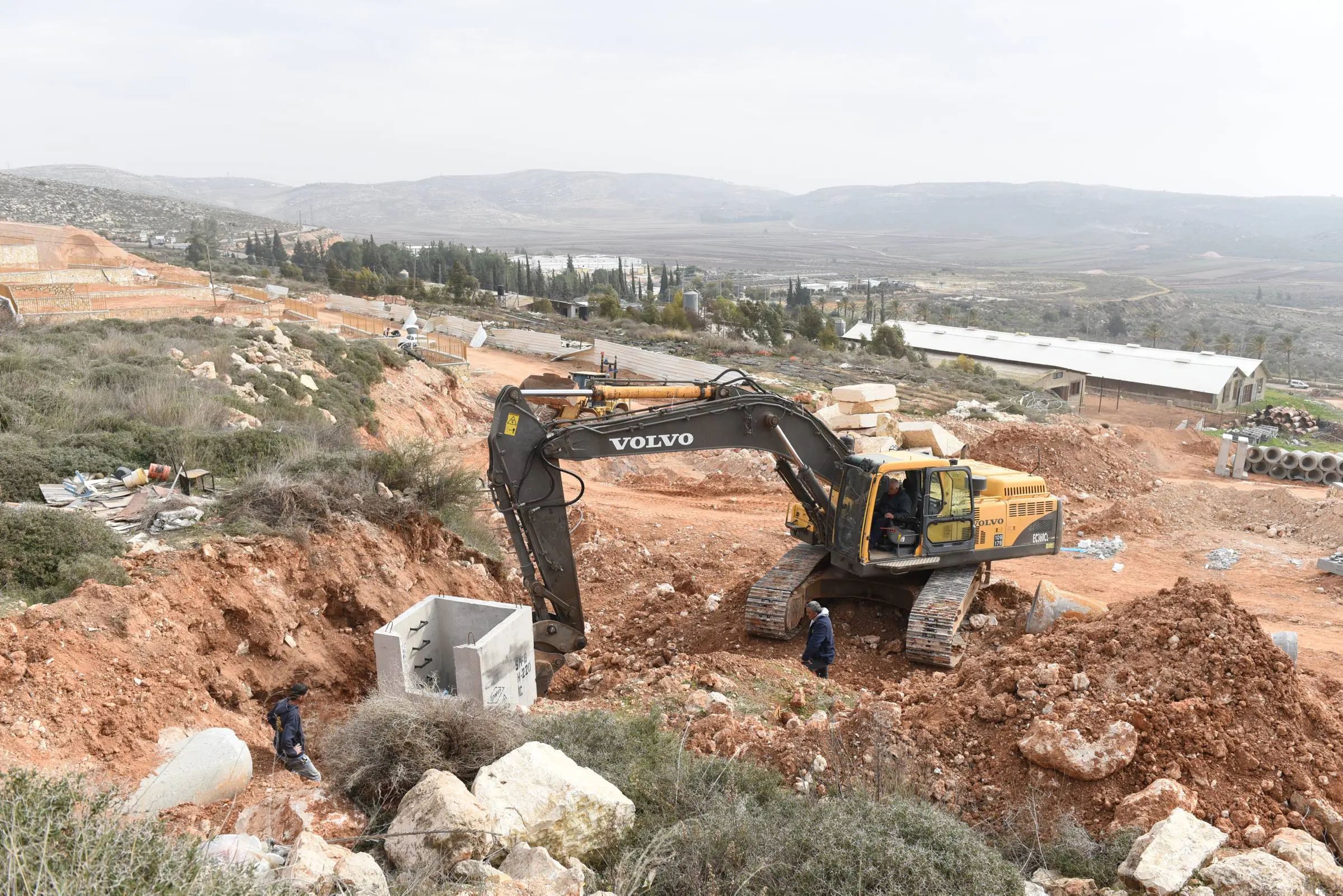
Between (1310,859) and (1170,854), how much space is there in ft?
3.29

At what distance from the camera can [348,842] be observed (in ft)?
20.4

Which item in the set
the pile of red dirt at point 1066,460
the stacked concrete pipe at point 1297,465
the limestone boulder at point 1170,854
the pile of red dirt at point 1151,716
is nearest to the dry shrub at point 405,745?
the pile of red dirt at point 1151,716

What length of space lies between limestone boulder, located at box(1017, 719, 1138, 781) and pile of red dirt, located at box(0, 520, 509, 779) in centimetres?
685

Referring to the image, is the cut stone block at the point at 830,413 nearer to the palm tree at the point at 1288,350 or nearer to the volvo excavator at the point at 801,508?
the volvo excavator at the point at 801,508

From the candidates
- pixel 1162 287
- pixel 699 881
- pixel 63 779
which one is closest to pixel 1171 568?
pixel 699 881

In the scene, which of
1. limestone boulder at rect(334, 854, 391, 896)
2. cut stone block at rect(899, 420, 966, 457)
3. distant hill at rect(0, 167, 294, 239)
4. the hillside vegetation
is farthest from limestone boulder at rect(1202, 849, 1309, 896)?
distant hill at rect(0, 167, 294, 239)

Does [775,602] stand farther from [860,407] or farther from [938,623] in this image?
[860,407]

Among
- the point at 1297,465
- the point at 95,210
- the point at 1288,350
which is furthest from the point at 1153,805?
the point at 95,210

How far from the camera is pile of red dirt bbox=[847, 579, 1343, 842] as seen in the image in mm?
7641

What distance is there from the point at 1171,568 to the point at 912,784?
12294 millimetres

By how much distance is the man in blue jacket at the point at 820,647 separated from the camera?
1105 centimetres

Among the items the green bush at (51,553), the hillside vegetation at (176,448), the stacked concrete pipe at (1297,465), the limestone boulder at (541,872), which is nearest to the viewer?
the limestone boulder at (541,872)

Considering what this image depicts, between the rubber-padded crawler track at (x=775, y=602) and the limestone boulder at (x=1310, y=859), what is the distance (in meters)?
6.04

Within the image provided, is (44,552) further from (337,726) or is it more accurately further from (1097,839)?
(1097,839)
